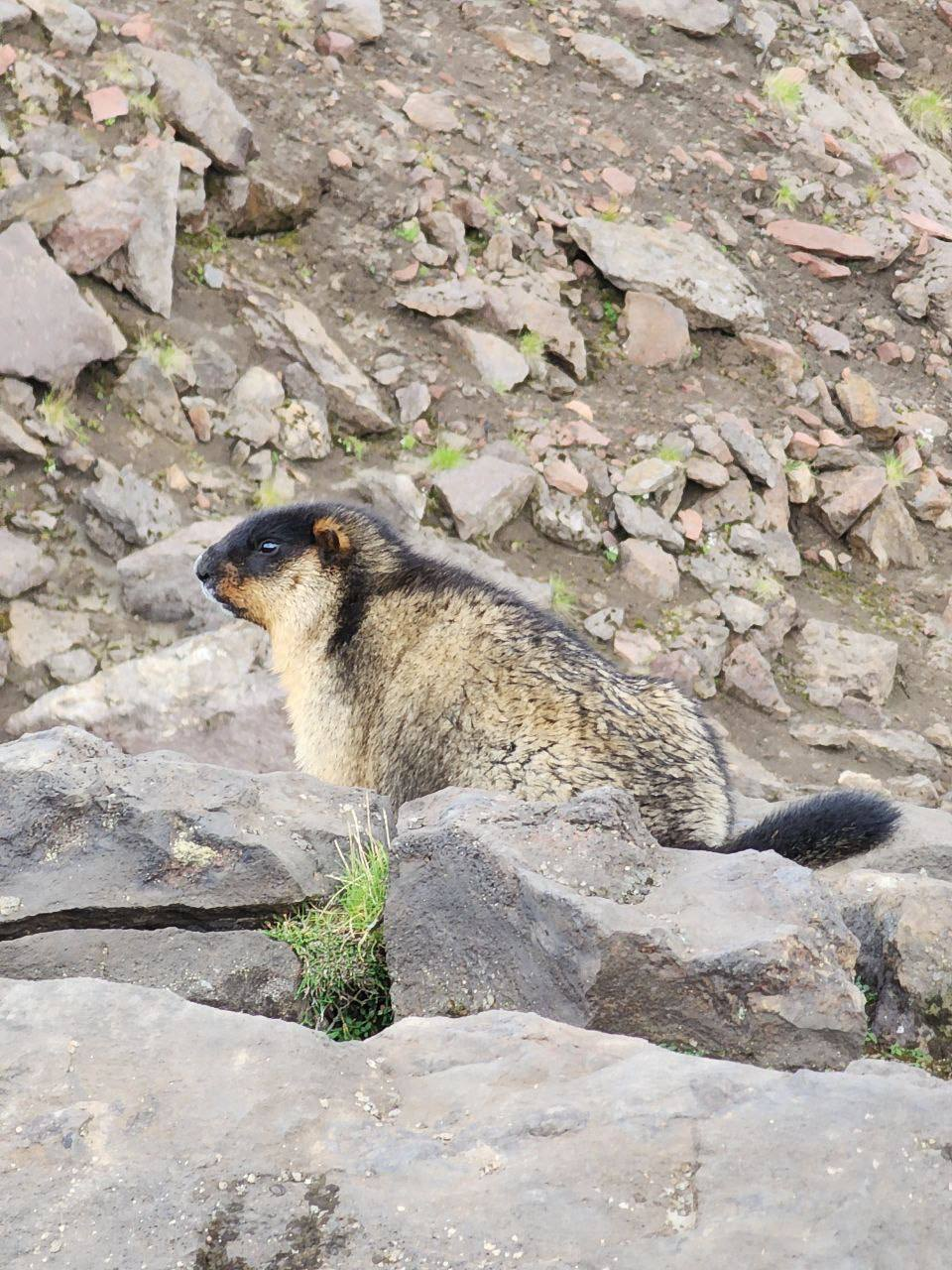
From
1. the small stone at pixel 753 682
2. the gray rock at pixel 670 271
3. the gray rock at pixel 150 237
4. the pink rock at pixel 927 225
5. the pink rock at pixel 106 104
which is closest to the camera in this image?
the gray rock at pixel 150 237

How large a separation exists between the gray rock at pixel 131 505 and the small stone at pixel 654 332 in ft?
17.9

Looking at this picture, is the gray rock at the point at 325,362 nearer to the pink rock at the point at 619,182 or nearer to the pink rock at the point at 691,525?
the pink rock at the point at 691,525

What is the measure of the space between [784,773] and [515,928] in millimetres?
7071

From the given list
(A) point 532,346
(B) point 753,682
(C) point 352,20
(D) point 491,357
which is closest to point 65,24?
(C) point 352,20

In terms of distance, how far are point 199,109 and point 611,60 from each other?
577cm

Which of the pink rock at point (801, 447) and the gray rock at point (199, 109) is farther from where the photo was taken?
the pink rock at point (801, 447)

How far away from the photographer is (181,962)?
4.91 meters

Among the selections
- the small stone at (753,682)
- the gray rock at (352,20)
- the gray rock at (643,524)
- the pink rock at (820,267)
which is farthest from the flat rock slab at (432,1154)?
the gray rock at (352,20)

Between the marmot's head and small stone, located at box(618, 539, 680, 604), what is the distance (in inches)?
198

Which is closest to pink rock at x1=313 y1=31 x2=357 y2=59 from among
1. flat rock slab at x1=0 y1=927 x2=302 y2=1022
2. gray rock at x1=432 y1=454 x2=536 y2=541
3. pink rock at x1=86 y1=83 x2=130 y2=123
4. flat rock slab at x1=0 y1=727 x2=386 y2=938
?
pink rock at x1=86 y1=83 x2=130 y2=123

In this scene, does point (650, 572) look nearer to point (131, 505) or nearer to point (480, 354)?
point (480, 354)

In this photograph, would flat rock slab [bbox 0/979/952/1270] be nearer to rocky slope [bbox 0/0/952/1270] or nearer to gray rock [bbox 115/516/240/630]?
rocky slope [bbox 0/0/952/1270]

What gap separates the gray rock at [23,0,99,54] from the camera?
12281mm

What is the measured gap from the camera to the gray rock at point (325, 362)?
39.9 feet
